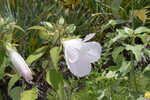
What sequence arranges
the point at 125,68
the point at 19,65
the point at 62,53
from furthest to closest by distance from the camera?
1. the point at 125,68
2. the point at 62,53
3. the point at 19,65

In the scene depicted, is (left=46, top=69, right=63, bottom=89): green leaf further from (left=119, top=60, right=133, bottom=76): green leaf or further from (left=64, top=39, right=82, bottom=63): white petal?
(left=119, top=60, right=133, bottom=76): green leaf

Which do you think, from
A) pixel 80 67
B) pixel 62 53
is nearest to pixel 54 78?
pixel 80 67

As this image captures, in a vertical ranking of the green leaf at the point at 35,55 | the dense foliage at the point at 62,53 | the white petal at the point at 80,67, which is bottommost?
the dense foliage at the point at 62,53

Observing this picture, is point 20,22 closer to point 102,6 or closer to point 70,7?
point 70,7

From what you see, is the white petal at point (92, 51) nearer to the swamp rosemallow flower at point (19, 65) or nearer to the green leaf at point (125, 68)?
the swamp rosemallow flower at point (19, 65)

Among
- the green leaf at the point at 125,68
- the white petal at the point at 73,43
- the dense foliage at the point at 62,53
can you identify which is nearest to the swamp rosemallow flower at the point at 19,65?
the dense foliage at the point at 62,53

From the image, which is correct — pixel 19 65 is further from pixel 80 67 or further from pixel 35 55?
pixel 80 67
